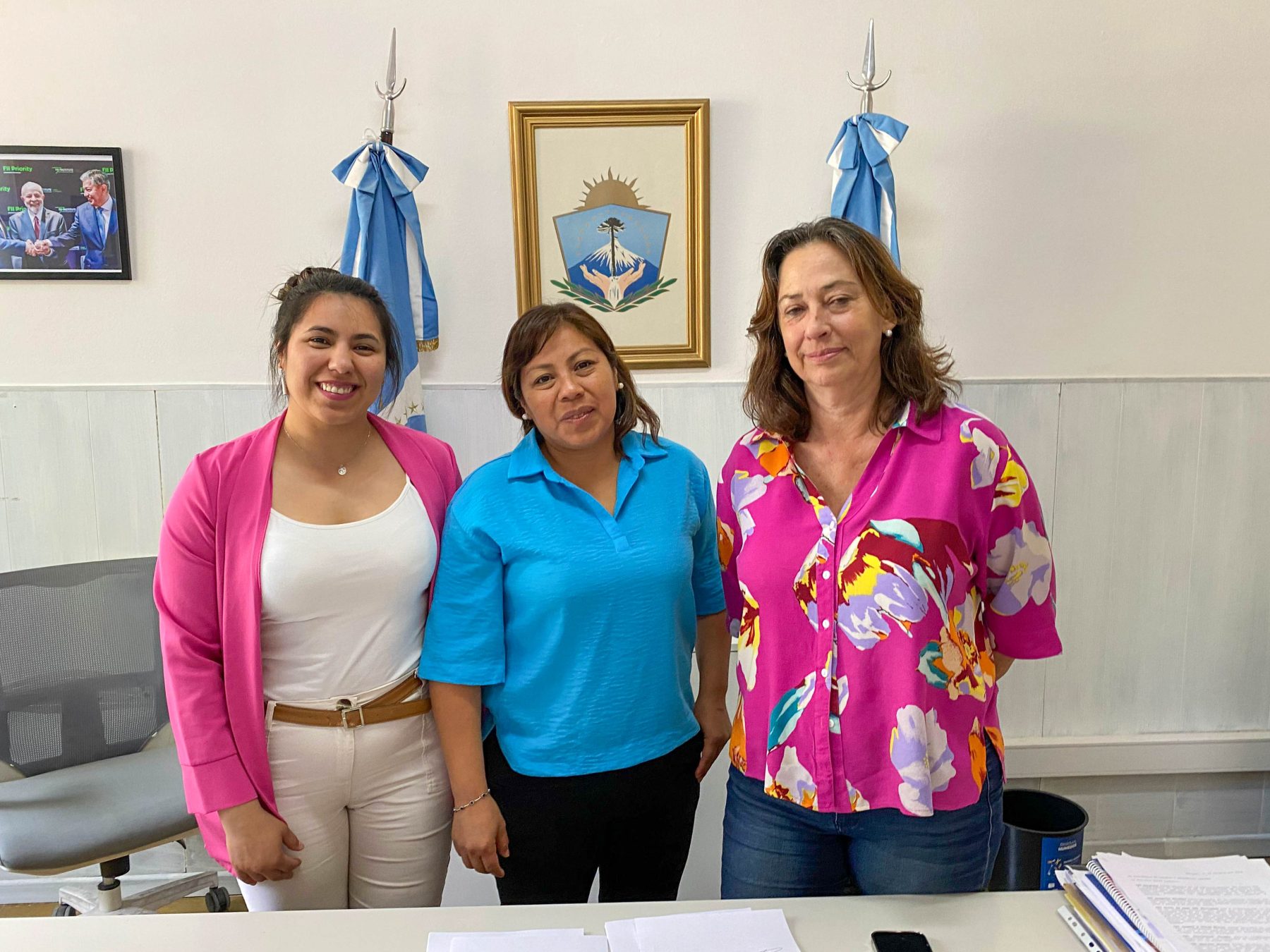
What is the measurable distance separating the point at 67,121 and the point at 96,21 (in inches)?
11.2

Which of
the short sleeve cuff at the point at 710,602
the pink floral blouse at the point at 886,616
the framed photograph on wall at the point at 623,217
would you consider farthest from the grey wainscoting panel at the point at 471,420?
the pink floral blouse at the point at 886,616

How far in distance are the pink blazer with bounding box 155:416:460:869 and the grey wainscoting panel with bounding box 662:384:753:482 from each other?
1.43 meters

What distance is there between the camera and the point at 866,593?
3.75 ft

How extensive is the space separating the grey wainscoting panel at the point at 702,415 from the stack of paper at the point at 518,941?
→ 168cm

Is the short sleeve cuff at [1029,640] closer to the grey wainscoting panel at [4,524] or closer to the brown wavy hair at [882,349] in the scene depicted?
the brown wavy hair at [882,349]

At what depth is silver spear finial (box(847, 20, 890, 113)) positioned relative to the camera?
7.64ft

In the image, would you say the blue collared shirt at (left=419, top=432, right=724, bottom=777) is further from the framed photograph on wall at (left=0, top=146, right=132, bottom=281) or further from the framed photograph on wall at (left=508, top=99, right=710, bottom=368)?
the framed photograph on wall at (left=0, top=146, right=132, bottom=281)

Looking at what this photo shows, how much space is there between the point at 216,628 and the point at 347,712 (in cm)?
24

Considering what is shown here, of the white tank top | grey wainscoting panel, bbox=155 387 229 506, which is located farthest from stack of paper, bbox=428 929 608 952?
grey wainscoting panel, bbox=155 387 229 506

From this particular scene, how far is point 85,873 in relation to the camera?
2543mm

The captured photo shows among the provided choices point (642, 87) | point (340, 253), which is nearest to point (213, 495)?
point (340, 253)

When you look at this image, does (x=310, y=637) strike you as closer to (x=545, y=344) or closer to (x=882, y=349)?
(x=545, y=344)

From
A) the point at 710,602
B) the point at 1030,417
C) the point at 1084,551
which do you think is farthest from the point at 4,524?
the point at 1084,551

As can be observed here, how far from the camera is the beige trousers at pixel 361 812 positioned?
1.35 m
